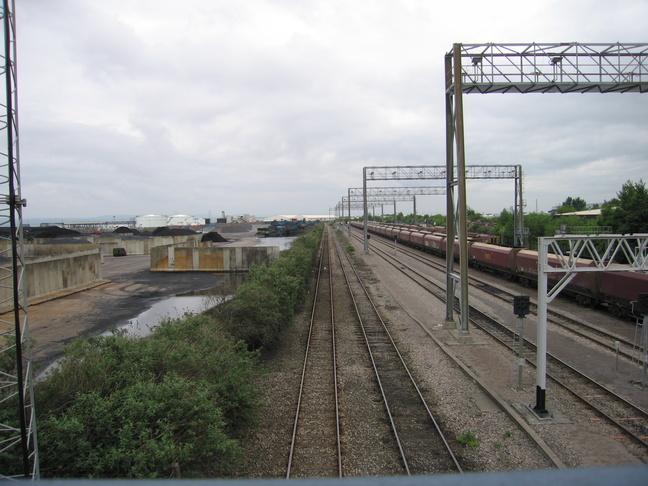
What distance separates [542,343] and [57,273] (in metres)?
30.2

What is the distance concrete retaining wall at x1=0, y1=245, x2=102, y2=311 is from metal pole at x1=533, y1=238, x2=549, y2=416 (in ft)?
82.5

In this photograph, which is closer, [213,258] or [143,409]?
[143,409]

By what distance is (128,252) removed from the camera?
5772cm

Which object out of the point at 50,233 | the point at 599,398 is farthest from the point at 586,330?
the point at 50,233

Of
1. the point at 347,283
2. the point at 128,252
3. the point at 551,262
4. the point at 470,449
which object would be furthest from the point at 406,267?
the point at 128,252

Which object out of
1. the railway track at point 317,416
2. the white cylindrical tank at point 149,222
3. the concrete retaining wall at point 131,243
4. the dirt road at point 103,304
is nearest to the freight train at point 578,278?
the railway track at point 317,416

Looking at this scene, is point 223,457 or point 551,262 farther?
point 551,262

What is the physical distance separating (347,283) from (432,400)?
61.6ft

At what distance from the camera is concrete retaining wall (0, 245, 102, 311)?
26.1 m

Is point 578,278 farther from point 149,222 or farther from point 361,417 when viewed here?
point 149,222

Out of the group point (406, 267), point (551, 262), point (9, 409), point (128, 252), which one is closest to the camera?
point (9, 409)

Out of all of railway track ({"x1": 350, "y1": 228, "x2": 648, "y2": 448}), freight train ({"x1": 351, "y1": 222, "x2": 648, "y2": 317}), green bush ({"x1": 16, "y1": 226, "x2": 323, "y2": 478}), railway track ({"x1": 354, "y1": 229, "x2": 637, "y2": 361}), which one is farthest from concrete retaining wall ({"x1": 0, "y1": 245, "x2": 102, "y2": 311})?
freight train ({"x1": 351, "y1": 222, "x2": 648, "y2": 317})

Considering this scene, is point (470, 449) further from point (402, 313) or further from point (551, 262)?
point (551, 262)

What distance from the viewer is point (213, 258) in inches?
1633
